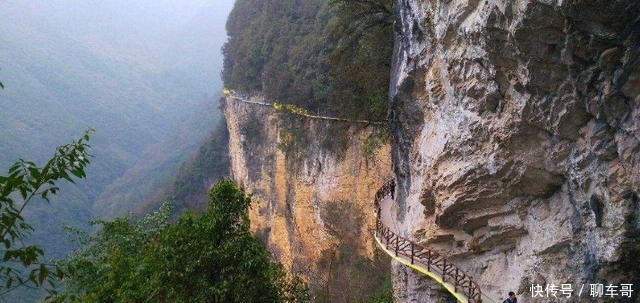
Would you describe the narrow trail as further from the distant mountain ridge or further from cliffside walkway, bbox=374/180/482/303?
the distant mountain ridge

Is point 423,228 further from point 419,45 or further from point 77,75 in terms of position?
point 77,75

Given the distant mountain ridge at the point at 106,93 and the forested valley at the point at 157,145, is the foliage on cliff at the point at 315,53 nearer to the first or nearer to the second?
the forested valley at the point at 157,145

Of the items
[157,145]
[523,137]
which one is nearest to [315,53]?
[523,137]

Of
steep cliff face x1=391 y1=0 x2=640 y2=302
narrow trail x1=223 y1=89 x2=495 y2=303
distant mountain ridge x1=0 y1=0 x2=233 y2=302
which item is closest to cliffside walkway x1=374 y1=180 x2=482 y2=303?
narrow trail x1=223 y1=89 x2=495 y2=303

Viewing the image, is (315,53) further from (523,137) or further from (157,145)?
(157,145)

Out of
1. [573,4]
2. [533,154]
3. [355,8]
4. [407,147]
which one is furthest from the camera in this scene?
[355,8]

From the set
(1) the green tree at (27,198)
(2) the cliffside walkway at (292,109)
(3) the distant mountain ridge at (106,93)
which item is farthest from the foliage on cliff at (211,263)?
(3) the distant mountain ridge at (106,93)

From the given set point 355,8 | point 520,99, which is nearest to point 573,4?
point 520,99
